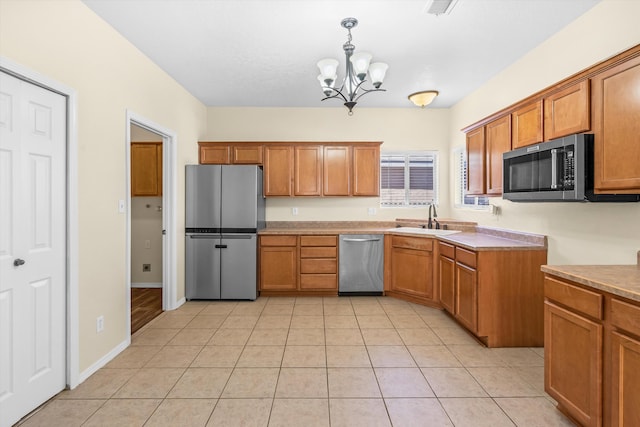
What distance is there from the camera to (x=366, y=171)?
461 centimetres

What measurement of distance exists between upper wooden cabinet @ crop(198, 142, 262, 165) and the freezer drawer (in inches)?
43.7

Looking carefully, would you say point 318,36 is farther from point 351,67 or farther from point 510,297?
point 510,297

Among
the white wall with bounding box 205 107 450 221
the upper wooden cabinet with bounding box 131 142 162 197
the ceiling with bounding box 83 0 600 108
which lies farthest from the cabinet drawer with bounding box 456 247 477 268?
the upper wooden cabinet with bounding box 131 142 162 197

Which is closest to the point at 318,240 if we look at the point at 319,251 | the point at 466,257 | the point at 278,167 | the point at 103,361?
the point at 319,251

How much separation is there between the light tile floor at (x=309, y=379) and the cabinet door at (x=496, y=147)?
1.47 metres

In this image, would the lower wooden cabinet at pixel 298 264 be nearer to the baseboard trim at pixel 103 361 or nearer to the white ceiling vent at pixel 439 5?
the baseboard trim at pixel 103 361

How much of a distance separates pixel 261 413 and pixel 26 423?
1.33m

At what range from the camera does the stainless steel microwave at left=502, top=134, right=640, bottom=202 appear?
77.5 inches

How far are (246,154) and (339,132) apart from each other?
1.43 metres

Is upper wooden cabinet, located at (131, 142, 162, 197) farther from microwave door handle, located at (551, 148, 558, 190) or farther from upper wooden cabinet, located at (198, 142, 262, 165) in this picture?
microwave door handle, located at (551, 148, 558, 190)

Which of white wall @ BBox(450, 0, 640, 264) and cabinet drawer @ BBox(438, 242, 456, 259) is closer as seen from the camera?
white wall @ BBox(450, 0, 640, 264)

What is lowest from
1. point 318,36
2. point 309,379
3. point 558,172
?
point 309,379

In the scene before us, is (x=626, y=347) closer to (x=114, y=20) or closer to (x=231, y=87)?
(x=114, y=20)

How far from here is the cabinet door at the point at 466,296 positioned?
9.42 feet
